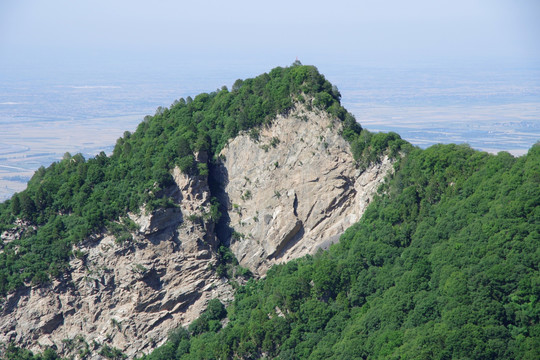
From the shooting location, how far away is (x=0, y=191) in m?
131

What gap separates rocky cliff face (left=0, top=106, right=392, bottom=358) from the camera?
5622cm

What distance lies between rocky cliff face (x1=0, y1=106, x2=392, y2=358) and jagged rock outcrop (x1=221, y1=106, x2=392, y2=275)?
0.08 m

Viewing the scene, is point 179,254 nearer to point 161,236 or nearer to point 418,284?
point 161,236

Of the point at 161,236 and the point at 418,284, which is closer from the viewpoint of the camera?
the point at 418,284

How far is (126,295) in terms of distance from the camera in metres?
56.6

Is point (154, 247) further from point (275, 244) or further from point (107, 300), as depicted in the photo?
point (275, 244)

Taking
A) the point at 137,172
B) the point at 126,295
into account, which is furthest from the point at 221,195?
the point at 126,295

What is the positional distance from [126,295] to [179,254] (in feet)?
16.5

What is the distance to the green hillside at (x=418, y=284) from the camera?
1634 inches

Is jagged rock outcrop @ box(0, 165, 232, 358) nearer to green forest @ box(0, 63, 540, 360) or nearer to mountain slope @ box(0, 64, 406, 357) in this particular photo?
mountain slope @ box(0, 64, 406, 357)

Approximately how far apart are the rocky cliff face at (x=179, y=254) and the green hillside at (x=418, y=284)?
1961mm

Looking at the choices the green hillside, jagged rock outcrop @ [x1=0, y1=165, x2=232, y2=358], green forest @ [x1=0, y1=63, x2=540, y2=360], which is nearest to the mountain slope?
jagged rock outcrop @ [x1=0, y1=165, x2=232, y2=358]

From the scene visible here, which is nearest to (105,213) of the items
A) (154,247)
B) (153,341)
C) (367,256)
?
(154,247)

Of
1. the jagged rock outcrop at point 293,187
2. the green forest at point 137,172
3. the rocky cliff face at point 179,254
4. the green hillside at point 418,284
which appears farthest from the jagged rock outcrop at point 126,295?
Answer: the jagged rock outcrop at point 293,187
